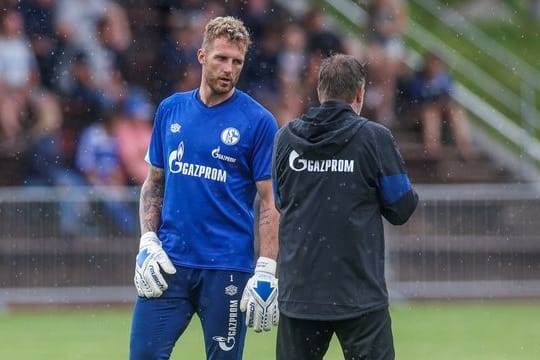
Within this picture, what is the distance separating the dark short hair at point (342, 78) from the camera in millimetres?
6484

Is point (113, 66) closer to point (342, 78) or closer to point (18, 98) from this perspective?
point (18, 98)

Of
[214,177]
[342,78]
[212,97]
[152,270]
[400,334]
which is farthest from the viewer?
[400,334]

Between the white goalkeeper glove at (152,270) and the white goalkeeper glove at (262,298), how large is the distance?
42cm

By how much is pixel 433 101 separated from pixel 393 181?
10818 mm

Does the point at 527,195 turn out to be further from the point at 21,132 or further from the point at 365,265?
the point at 365,265

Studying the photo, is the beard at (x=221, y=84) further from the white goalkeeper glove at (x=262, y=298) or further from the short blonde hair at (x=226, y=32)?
the white goalkeeper glove at (x=262, y=298)

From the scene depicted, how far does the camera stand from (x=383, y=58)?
671 inches

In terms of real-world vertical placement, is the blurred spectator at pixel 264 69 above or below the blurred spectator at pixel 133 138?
above

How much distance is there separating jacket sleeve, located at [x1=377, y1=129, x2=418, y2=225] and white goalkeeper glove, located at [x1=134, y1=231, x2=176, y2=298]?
1.36 meters

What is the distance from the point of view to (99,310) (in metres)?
14.4

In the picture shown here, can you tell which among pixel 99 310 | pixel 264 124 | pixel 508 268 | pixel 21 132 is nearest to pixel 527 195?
pixel 508 268

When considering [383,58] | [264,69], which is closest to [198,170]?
[264,69]

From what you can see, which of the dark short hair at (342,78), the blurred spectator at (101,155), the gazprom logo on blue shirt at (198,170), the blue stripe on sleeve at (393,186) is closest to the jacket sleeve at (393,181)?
the blue stripe on sleeve at (393,186)

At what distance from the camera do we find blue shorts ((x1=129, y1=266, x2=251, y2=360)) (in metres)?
7.16
